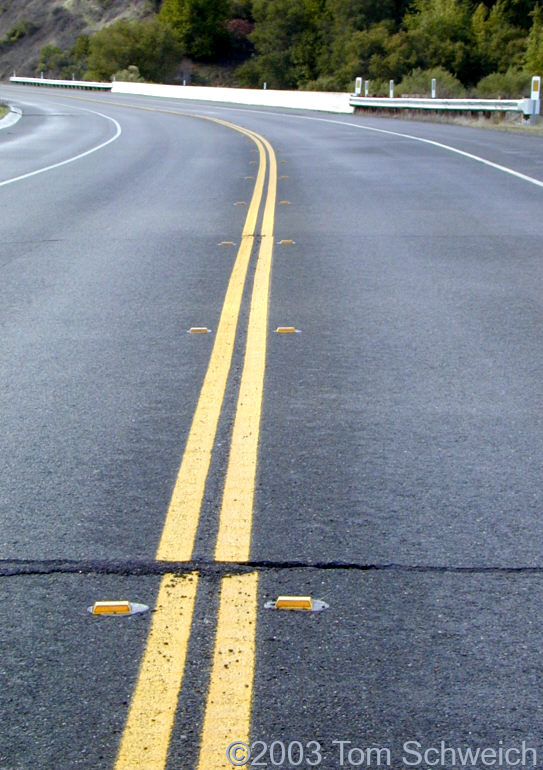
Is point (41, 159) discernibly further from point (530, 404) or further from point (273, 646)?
point (273, 646)

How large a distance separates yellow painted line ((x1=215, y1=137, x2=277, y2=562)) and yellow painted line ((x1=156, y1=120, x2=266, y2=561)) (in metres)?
0.11

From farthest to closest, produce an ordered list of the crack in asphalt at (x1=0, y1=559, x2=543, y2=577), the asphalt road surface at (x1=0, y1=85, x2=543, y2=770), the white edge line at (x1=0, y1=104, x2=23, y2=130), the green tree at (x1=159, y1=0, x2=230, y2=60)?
the green tree at (x1=159, y1=0, x2=230, y2=60) < the white edge line at (x1=0, y1=104, x2=23, y2=130) < the crack in asphalt at (x1=0, y1=559, x2=543, y2=577) < the asphalt road surface at (x1=0, y1=85, x2=543, y2=770)

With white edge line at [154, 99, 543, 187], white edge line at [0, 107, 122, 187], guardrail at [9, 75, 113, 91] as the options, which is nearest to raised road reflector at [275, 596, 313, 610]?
white edge line at [154, 99, 543, 187]

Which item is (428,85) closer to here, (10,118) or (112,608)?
(10,118)

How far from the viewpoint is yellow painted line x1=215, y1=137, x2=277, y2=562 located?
4.13 meters

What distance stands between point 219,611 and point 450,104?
3459 centimetres

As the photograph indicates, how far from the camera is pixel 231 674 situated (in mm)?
3246

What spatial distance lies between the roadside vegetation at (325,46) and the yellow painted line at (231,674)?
4623 centimetres

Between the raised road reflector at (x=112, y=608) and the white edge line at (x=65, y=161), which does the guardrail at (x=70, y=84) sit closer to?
the white edge line at (x=65, y=161)

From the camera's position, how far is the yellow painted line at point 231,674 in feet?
9.64

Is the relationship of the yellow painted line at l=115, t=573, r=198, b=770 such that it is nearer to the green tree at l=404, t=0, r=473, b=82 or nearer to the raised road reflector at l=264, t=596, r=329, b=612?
the raised road reflector at l=264, t=596, r=329, b=612

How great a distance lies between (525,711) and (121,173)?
17008mm

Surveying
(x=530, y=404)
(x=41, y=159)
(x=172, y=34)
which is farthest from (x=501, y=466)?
(x=172, y=34)

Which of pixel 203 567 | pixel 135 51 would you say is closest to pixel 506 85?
pixel 135 51
